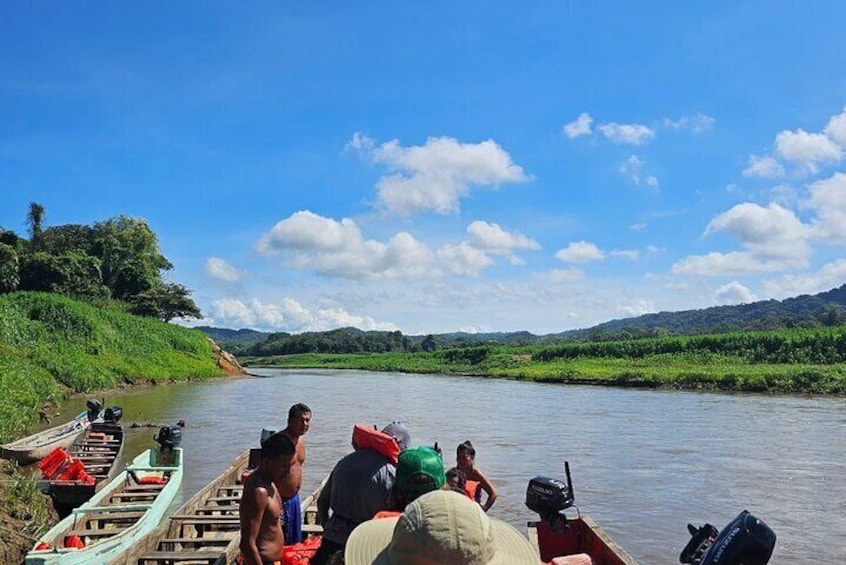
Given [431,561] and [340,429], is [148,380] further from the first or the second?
[431,561]

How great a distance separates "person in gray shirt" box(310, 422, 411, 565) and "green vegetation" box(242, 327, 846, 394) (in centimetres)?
3280

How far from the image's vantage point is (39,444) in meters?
→ 13.3

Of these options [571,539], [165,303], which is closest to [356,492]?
[571,539]

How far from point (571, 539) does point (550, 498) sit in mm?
757

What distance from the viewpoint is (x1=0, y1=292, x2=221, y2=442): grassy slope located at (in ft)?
63.3

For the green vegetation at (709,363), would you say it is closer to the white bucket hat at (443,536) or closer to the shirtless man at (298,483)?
the shirtless man at (298,483)

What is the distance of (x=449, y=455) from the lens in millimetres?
17594

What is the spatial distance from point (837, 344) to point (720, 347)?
8.17 m

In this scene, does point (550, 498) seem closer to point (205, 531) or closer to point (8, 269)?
point (205, 531)

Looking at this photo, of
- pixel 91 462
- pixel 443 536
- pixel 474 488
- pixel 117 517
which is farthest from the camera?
pixel 91 462

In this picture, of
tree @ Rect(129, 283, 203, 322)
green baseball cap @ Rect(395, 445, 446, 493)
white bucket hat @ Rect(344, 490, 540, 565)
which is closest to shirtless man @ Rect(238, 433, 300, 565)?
green baseball cap @ Rect(395, 445, 446, 493)

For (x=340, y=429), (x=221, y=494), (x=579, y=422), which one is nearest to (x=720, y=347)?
(x=579, y=422)

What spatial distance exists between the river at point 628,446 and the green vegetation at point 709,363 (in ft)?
9.63

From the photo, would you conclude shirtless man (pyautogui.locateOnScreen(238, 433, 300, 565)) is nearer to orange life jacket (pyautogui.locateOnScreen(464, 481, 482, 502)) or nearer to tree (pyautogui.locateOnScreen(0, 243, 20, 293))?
orange life jacket (pyautogui.locateOnScreen(464, 481, 482, 502))
